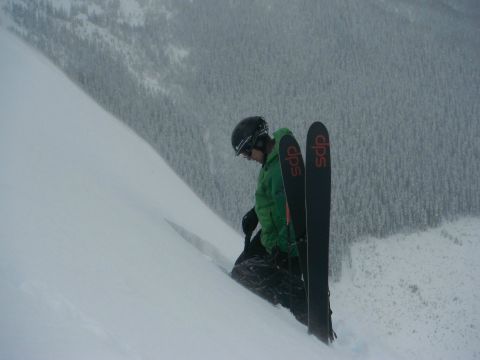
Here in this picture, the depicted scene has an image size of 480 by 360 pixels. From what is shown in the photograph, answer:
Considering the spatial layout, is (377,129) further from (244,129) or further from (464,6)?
(464,6)

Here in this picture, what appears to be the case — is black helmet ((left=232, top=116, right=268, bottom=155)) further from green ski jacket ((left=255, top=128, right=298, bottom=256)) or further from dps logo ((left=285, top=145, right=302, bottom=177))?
dps logo ((left=285, top=145, right=302, bottom=177))

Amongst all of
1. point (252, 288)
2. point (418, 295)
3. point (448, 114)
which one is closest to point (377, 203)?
point (418, 295)

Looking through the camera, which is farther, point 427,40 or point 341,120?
point 427,40

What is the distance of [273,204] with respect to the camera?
14.3 feet

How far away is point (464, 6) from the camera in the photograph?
16562cm

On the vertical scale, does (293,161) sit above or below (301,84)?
below

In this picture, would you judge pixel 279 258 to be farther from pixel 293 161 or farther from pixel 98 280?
pixel 98 280

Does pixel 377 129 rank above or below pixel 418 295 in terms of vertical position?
above

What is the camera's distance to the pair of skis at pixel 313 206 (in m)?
3.91

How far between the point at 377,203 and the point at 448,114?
41828 millimetres

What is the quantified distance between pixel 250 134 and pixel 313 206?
1.06 meters

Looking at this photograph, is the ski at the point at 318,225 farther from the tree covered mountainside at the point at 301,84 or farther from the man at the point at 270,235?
the tree covered mountainside at the point at 301,84

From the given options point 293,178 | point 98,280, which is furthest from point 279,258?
point 98,280

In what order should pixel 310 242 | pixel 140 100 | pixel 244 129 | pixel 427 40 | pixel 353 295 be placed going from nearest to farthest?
pixel 310 242 → pixel 244 129 → pixel 353 295 → pixel 140 100 → pixel 427 40
